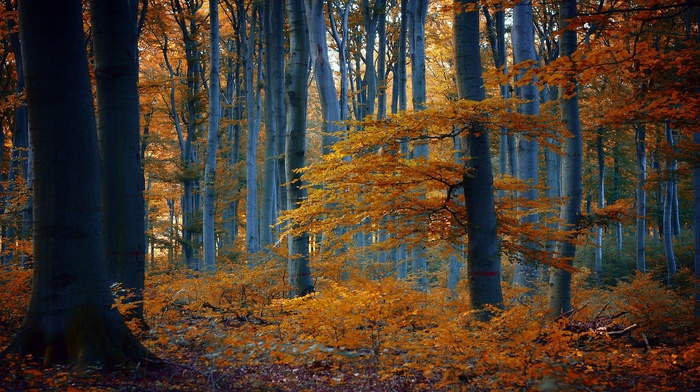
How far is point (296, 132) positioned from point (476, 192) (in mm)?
3646

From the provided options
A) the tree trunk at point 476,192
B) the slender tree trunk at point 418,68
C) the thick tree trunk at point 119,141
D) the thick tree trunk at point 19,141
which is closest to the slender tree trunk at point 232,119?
the thick tree trunk at point 19,141

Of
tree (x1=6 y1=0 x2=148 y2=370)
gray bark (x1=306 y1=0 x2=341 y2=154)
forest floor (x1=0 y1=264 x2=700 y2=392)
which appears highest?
gray bark (x1=306 y1=0 x2=341 y2=154)

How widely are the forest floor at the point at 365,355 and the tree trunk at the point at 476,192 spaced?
0.85 m

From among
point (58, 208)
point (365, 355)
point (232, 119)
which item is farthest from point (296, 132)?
point (232, 119)

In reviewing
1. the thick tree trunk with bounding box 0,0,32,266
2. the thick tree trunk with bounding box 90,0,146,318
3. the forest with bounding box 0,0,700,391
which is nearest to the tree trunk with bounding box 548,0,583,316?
the forest with bounding box 0,0,700,391

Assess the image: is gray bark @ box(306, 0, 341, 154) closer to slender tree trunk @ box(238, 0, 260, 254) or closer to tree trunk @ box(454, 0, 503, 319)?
tree trunk @ box(454, 0, 503, 319)

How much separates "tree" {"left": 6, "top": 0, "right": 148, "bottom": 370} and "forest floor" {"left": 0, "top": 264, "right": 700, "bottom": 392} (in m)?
0.27

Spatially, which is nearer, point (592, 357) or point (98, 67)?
point (592, 357)

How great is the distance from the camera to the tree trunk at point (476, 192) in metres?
7.41

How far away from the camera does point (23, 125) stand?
14.9 m

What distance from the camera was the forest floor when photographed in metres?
4.25

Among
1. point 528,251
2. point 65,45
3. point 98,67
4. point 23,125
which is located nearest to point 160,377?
point 65,45

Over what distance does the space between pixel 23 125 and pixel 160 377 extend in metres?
13.8

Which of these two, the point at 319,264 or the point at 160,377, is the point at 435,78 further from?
the point at 160,377
